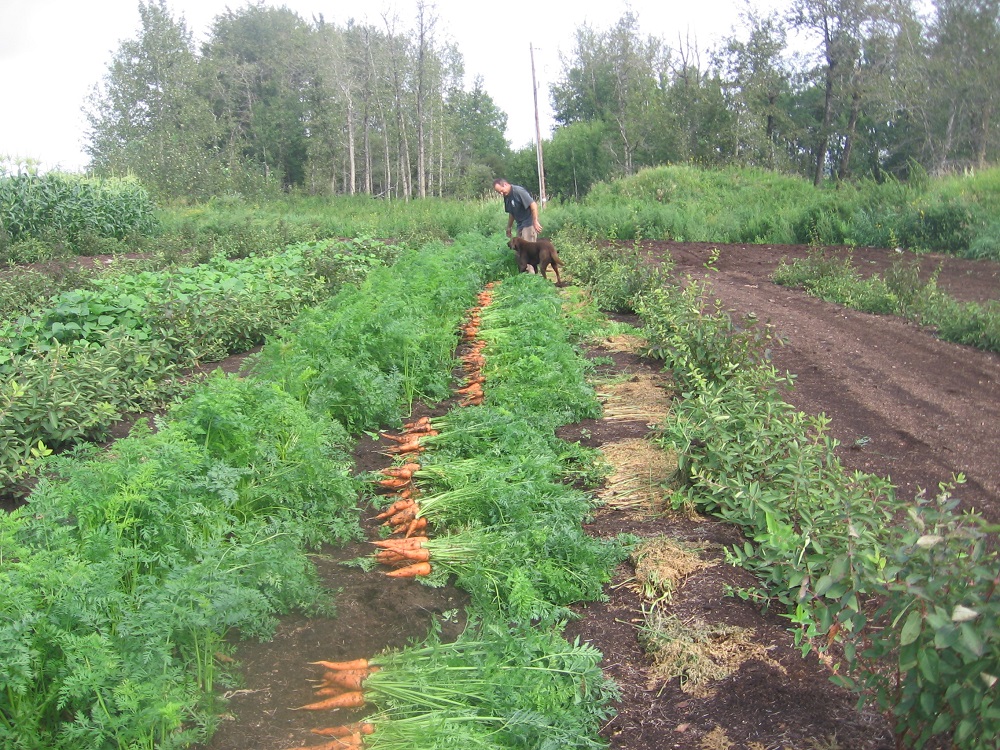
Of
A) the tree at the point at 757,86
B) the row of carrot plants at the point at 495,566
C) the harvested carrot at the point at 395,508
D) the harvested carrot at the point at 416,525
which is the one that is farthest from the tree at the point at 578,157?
the harvested carrot at the point at 416,525

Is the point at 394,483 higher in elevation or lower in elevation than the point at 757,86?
lower

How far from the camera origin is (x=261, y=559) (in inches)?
136

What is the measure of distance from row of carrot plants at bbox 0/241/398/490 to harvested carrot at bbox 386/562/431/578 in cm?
205

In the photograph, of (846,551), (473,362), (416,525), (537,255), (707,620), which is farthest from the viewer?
(537,255)

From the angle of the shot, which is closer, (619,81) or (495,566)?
(495,566)

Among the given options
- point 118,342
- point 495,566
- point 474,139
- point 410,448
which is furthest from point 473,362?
point 474,139

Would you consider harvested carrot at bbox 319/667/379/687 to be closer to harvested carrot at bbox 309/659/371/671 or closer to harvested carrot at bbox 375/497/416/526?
harvested carrot at bbox 309/659/371/671

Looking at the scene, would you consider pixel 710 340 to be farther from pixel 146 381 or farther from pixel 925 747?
pixel 146 381

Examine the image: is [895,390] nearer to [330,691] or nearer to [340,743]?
→ [330,691]

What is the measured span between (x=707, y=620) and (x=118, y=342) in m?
5.45

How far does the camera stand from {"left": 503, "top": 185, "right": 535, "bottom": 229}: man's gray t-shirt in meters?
13.0

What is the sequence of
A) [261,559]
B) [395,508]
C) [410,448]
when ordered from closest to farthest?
[261,559] < [395,508] < [410,448]

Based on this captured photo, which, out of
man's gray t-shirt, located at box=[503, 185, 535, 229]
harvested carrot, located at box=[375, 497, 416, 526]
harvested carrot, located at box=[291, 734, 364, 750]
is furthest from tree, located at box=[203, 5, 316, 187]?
harvested carrot, located at box=[291, 734, 364, 750]

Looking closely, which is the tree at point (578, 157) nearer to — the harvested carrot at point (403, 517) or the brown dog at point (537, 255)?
the brown dog at point (537, 255)
